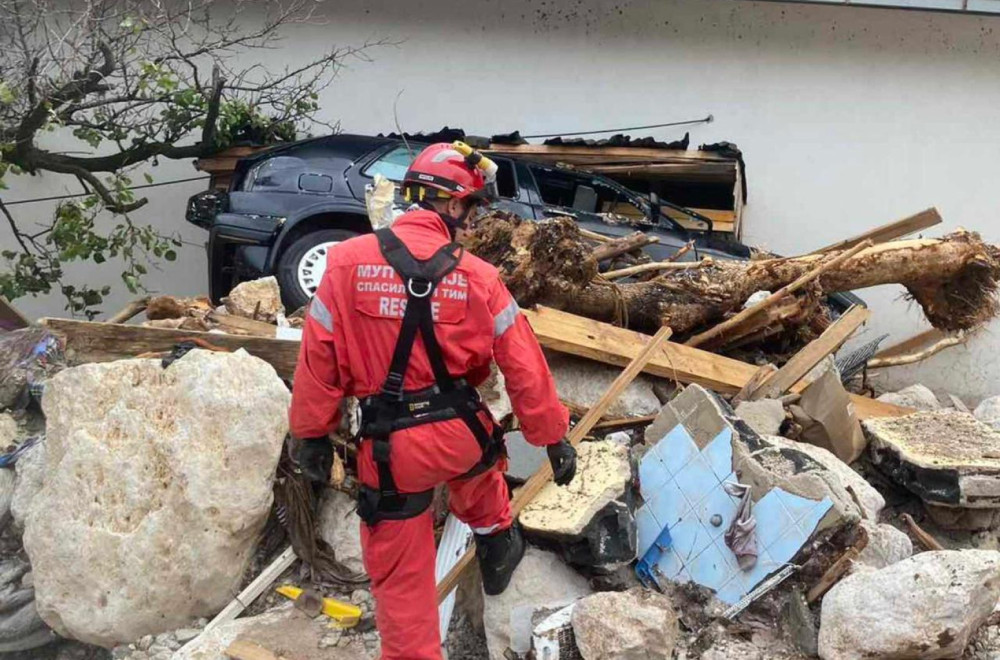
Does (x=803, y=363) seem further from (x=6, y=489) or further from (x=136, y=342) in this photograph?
(x=6, y=489)

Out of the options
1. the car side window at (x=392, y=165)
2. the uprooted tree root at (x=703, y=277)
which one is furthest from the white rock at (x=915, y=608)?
the car side window at (x=392, y=165)

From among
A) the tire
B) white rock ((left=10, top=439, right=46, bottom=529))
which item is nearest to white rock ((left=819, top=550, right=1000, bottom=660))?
white rock ((left=10, top=439, right=46, bottom=529))

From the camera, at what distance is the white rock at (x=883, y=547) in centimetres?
391

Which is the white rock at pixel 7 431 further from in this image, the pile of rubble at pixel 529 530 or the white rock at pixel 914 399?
the white rock at pixel 914 399

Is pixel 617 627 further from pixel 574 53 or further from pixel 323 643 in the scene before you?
pixel 574 53

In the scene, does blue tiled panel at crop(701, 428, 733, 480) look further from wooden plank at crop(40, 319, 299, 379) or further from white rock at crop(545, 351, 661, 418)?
wooden plank at crop(40, 319, 299, 379)

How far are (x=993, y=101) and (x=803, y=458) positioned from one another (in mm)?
7482

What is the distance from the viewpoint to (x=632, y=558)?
148 inches

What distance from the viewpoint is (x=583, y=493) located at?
3.88m

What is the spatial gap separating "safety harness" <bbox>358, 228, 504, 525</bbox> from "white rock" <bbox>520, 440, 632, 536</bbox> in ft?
2.53

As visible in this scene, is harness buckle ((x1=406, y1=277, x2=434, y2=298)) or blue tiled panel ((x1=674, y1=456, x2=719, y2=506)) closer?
harness buckle ((x1=406, y1=277, x2=434, y2=298))

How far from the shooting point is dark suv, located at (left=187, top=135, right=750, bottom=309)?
676 centimetres

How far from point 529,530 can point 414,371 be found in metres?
1.13

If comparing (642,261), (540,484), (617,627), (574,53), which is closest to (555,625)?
(617,627)
